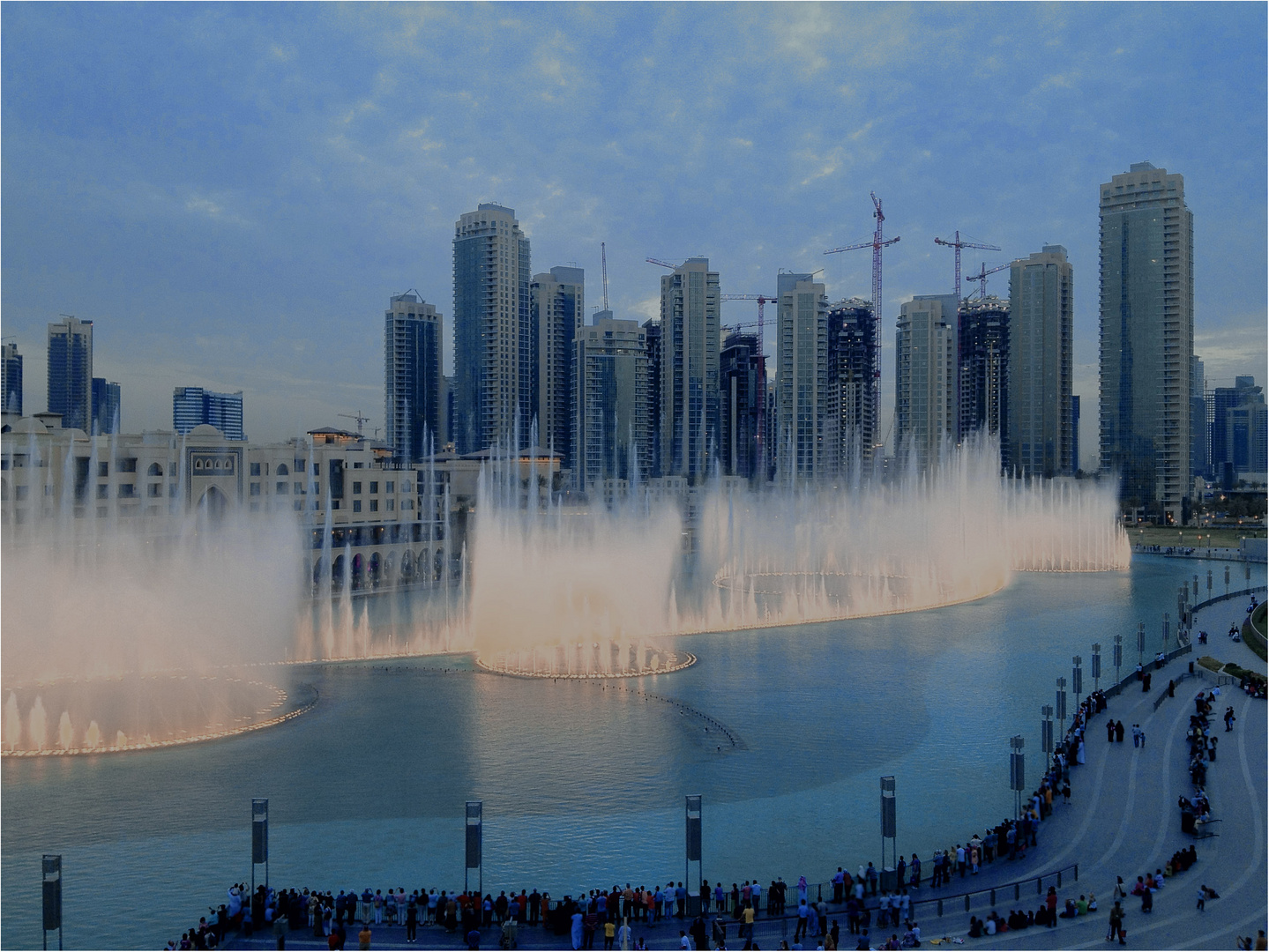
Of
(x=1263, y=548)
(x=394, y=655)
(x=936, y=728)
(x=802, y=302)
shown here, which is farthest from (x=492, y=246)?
(x=936, y=728)

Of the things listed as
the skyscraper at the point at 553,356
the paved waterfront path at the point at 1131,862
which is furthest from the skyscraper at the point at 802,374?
the paved waterfront path at the point at 1131,862

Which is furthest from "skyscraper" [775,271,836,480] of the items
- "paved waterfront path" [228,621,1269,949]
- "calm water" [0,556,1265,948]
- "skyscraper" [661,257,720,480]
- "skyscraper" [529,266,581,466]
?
"paved waterfront path" [228,621,1269,949]

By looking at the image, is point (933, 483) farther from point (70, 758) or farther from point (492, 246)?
point (492, 246)

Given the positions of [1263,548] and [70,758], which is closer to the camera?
[70,758]

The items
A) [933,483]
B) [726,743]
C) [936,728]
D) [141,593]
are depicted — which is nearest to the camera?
[726,743]

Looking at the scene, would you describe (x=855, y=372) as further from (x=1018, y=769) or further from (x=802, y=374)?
(x=1018, y=769)

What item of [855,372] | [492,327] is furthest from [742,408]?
[492,327]

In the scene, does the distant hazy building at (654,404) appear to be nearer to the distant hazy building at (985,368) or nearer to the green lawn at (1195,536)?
the distant hazy building at (985,368)
